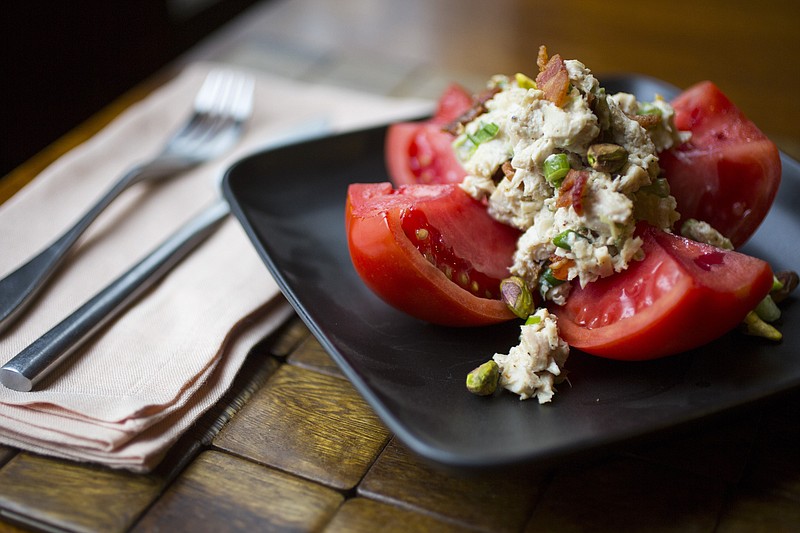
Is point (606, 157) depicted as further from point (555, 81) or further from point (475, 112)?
point (475, 112)

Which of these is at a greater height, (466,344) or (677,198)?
(677,198)

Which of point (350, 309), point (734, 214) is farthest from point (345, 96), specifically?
point (734, 214)

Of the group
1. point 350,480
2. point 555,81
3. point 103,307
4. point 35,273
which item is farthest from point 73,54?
point 350,480

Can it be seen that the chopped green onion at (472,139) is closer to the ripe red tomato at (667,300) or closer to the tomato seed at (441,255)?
the tomato seed at (441,255)

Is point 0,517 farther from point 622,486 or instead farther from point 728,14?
point 728,14

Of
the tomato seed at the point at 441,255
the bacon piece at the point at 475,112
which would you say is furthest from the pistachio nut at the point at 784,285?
the bacon piece at the point at 475,112

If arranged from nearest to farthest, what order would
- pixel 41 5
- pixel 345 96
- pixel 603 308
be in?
pixel 603 308 < pixel 345 96 < pixel 41 5
